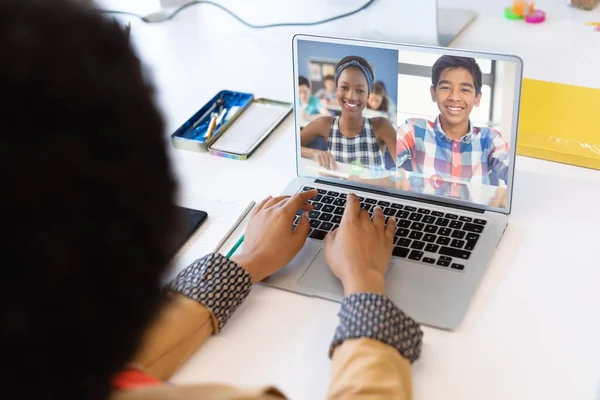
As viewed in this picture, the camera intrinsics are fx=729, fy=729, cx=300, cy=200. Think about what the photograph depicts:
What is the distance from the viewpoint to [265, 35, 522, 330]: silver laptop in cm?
90

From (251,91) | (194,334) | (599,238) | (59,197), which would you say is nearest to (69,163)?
(59,197)

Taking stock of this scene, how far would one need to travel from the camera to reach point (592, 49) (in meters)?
1.37

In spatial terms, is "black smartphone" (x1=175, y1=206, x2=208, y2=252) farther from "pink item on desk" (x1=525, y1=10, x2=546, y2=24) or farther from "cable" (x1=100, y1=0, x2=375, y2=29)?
"pink item on desk" (x1=525, y1=10, x2=546, y2=24)

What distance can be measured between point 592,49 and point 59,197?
4.03 ft

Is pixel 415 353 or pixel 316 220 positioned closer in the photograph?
pixel 415 353

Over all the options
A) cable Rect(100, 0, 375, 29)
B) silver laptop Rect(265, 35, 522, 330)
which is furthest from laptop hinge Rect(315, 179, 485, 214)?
cable Rect(100, 0, 375, 29)

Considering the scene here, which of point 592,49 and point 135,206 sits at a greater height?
point 135,206

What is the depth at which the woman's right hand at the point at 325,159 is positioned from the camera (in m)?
1.06

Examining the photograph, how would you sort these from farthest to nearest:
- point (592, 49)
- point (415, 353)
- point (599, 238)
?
point (592, 49) < point (599, 238) < point (415, 353)

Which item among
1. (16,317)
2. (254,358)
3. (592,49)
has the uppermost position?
(16,317)

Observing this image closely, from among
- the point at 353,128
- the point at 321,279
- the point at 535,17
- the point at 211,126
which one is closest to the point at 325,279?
the point at 321,279

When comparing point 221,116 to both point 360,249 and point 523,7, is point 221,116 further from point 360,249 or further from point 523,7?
point 523,7

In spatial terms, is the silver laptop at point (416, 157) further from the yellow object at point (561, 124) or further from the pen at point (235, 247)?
the yellow object at point (561, 124)

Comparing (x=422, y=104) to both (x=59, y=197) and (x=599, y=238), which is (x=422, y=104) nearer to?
(x=599, y=238)
